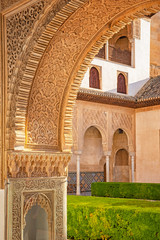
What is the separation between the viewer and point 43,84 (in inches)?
173

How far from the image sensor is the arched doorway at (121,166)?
17266 millimetres

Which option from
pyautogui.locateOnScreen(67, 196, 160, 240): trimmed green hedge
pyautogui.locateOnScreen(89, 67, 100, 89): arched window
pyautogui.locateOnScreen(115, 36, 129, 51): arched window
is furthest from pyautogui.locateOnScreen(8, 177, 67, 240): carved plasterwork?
pyautogui.locateOnScreen(115, 36, 129, 51): arched window

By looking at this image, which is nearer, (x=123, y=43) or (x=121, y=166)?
(x=121, y=166)

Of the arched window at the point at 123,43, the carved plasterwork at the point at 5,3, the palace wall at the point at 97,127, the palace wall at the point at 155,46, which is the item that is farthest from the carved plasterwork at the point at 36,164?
A: the palace wall at the point at 155,46

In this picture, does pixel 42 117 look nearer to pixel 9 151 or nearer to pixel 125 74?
pixel 9 151

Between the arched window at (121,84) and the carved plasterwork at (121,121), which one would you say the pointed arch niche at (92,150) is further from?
the arched window at (121,84)

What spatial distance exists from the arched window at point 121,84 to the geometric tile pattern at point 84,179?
3570mm

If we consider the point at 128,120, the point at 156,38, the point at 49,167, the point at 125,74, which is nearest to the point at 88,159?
the point at 128,120

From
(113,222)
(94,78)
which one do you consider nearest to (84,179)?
(94,78)

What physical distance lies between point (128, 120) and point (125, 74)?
2.05 meters

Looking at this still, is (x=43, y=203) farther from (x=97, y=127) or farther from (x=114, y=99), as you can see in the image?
(x=114, y=99)

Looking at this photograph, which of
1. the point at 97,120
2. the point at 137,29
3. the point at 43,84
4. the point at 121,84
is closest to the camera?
the point at 43,84

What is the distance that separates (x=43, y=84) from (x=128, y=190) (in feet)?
30.3

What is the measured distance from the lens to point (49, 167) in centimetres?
445
